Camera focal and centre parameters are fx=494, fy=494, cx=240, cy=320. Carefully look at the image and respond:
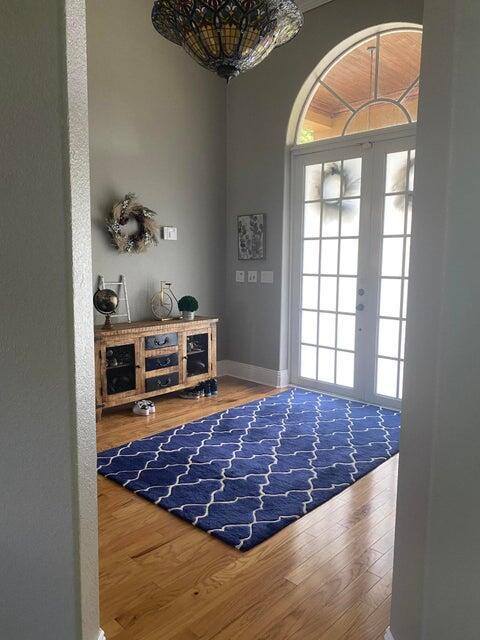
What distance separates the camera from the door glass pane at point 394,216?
4277 millimetres

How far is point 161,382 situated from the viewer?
4496 mm

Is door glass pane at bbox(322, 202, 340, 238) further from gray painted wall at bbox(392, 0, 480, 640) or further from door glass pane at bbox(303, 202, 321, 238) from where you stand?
gray painted wall at bbox(392, 0, 480, 640)

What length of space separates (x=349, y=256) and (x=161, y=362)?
2006 millimetres

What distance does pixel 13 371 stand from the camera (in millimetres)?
1396

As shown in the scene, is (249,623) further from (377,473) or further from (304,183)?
(304,183)

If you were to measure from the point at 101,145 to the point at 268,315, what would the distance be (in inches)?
90.4

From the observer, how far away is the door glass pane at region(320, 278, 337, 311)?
4.80 meters

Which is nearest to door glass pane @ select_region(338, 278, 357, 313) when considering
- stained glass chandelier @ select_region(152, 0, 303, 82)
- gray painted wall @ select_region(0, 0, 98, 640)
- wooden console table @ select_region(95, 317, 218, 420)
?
wooden console table @ select_region(95, 317, 218, 420)

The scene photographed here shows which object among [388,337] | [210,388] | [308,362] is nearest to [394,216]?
[388,337]

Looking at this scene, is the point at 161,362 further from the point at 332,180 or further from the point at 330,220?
the point at 332,180

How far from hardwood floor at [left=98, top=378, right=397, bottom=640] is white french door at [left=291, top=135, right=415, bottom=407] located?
183 cm

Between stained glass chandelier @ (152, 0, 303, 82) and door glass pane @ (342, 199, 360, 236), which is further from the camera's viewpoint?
door glass pane @ (342, 199, 360, 236)

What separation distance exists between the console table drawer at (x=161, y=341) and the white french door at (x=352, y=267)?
1305mm

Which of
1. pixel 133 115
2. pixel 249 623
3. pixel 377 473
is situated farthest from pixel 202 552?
pixel 133 115
